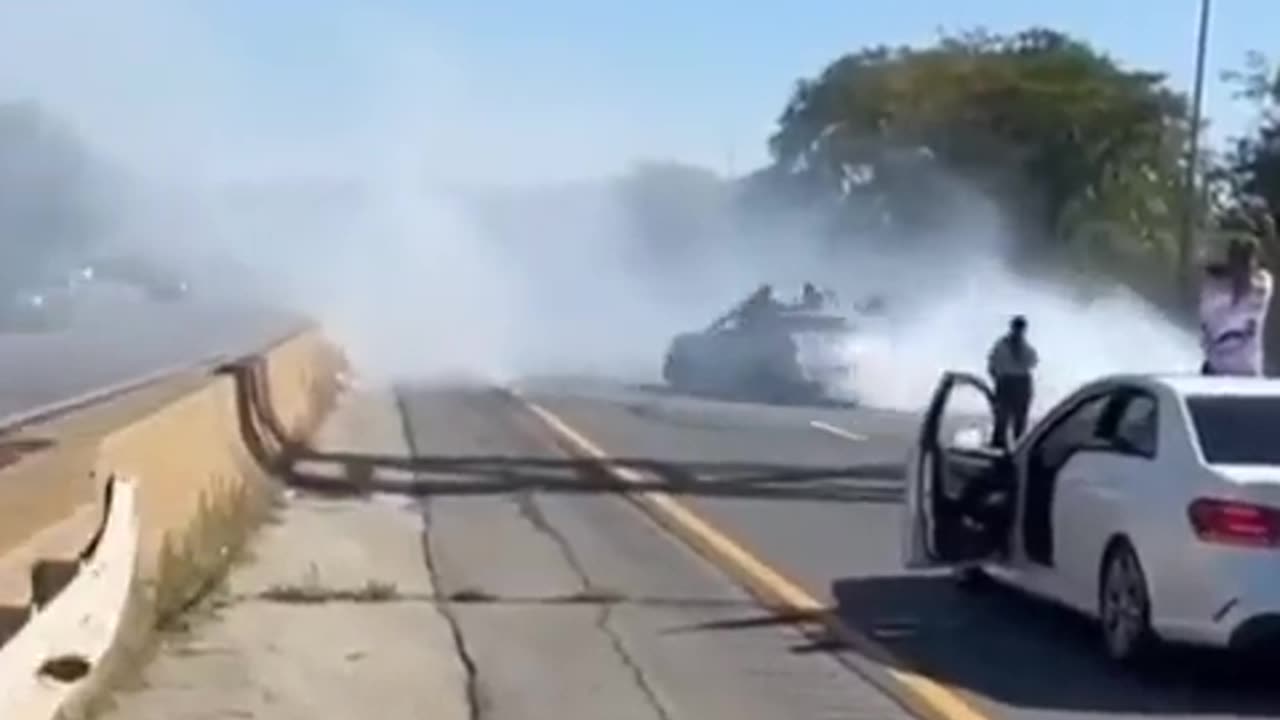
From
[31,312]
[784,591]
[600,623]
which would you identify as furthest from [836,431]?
[31,312]

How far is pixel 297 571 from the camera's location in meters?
16.8

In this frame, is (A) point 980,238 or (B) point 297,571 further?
(A) point 980,238

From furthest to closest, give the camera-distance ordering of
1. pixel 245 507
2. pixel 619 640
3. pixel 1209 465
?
pixel 245 507, pixel 619 640, pixel 1209 465

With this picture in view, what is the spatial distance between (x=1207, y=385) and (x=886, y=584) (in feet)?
11.1

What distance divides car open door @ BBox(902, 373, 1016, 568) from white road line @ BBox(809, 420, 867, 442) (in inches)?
733

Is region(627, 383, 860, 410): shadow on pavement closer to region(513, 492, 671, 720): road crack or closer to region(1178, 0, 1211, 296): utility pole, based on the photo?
region(1178, 0, 1211, 296): utility pole

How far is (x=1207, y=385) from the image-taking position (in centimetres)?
1428

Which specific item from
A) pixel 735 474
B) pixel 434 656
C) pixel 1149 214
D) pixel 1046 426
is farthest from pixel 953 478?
pixel 1149 214

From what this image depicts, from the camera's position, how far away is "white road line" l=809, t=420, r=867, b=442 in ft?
116

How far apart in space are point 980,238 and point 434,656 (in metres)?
71.4

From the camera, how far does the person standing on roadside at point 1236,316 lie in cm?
1833

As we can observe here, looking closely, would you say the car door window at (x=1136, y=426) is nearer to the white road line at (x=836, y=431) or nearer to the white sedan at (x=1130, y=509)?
the white sedan at (x=1130, y=509)

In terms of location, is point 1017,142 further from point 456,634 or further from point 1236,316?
point 456,634

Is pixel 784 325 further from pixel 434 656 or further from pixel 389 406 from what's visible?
pixel 434 656
